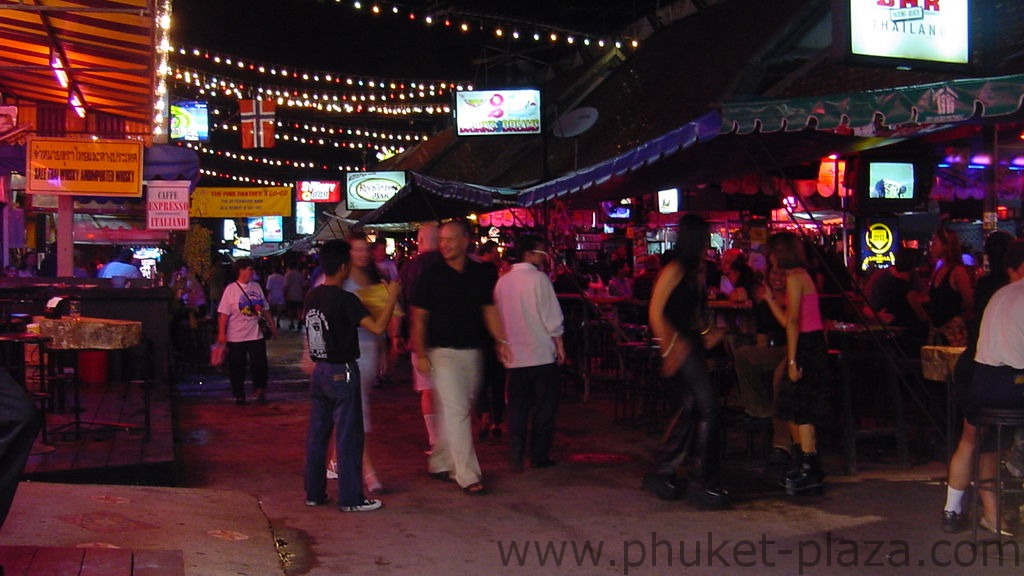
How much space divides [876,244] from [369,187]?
62.9ft

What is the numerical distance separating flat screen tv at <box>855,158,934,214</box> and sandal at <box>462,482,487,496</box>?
747 cm

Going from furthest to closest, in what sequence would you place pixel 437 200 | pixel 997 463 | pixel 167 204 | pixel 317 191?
1. pixel 317 191
2. pixel 167 204
3. pixel 437 200
4. pixel 997 463

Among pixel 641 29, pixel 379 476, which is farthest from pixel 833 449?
pixel 641 29

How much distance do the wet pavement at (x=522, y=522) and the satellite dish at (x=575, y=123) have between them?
626 inches

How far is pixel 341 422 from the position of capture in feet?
23.7

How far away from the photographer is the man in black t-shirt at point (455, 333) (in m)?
7.69

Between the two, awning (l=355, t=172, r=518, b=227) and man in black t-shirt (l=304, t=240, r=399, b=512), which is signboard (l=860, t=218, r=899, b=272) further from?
man in black t-shirt (l=304, t=240, r=399, b=512)

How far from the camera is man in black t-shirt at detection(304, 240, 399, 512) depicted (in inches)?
285

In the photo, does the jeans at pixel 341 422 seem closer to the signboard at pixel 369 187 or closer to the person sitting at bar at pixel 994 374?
the person sitting at bar at pixel 994 374

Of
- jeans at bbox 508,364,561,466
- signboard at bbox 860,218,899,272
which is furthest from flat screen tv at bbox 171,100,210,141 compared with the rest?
jeans at bbox 508,364,561,466

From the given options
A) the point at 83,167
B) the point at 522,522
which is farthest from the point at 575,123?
the point at 522,522

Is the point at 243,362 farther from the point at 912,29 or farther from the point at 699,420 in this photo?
the point at 912,29

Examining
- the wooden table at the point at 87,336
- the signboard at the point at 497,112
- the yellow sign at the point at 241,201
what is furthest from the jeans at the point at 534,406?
the yellow sign at the point at 241,201

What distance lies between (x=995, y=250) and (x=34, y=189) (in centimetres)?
1103
